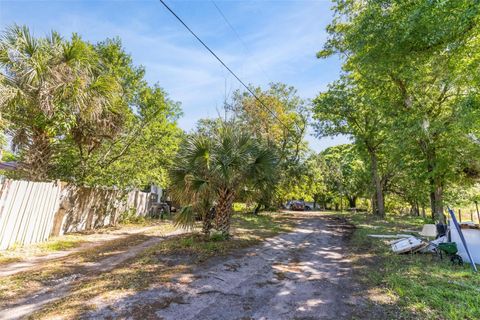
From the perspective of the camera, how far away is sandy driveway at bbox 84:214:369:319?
3.23 m

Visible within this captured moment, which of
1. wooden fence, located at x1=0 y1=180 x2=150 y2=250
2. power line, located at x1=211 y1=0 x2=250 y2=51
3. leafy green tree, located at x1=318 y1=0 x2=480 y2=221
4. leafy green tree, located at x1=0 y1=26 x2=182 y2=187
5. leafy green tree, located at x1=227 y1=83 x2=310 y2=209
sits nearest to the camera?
wooden fence, located at x1=0 y1=180 x2=150 y2=250

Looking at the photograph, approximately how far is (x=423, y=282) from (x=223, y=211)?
4801 mm

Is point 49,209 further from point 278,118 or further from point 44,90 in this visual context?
point 278,118

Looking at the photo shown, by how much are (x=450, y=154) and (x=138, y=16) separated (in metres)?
13.4

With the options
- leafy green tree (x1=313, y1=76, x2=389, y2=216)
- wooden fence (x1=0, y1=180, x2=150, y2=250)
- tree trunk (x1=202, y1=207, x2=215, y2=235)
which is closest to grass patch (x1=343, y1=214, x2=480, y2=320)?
tree trunk (x1=202, y1=207, x2=215, y2=235)

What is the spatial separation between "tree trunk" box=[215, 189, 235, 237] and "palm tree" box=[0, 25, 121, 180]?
4721mm

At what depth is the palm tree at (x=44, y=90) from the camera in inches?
249

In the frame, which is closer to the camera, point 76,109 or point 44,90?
point 44,90

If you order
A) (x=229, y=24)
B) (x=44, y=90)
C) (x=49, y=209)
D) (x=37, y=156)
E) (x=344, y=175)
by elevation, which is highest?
(x=229, y=24)

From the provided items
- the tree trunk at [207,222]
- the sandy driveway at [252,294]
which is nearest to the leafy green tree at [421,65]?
the sandy driveway at [252,294]

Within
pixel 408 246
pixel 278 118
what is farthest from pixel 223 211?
pixel 278 118

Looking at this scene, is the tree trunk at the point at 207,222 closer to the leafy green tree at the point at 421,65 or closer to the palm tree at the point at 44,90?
the palm tree at the point at 44,90

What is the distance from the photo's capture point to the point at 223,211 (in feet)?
23.9

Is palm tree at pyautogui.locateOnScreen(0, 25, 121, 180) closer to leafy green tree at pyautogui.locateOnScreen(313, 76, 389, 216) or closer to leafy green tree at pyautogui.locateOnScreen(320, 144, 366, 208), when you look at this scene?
leafy green tree at pyautogui.locateOnScreen(313, 76, 389, 216)
